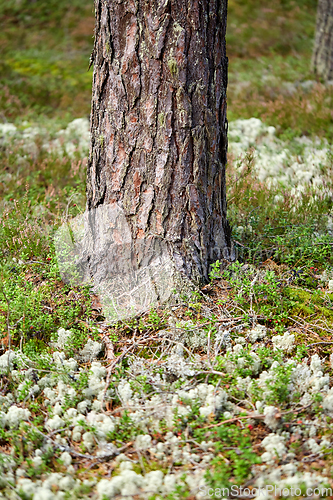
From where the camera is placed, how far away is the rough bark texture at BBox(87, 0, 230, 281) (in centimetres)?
273

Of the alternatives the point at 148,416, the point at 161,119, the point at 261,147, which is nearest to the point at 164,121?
the point at 161,119

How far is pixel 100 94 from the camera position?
2988 mm

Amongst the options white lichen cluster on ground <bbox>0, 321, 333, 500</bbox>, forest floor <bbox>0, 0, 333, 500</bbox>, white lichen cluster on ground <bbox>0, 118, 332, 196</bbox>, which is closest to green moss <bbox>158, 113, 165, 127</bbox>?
forest floor <bbox>0, 0, 333, 500</bbox>

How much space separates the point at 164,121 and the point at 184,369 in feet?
5.69

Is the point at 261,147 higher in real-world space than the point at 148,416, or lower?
higher

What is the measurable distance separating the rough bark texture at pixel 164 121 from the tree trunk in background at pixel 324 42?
609 centimetres

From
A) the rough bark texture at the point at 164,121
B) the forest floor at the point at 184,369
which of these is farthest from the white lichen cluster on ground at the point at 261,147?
the rough bark texture at the point at 164,121

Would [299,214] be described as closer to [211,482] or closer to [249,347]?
[249,347]

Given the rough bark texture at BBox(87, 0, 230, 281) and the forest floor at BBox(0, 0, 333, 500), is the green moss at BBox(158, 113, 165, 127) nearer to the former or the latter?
the rough bark texture at BBox(87, 0, 230, 281)

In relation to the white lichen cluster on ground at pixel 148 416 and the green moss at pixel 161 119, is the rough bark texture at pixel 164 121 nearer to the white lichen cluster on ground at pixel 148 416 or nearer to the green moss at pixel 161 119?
the green moss at pixel 161 119

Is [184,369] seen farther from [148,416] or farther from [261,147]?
[261,147]

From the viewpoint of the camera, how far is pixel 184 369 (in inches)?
101

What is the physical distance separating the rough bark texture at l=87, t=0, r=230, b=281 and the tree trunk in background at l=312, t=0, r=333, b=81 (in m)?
6.09

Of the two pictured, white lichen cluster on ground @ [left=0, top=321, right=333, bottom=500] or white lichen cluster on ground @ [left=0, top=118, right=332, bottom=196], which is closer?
white lichen cluster on ground @ [left=0, top=321, right=333, bottom=500]
